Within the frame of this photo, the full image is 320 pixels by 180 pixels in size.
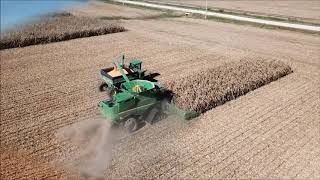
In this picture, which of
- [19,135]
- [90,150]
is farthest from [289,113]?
[19,135]

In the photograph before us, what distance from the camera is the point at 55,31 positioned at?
28141 mm

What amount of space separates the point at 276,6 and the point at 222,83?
34.3m

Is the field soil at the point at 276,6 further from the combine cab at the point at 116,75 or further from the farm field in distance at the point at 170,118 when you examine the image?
the combine cab at the point at 116,75

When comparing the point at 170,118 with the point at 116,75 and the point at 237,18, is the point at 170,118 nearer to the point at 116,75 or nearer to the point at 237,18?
the point at 116,75

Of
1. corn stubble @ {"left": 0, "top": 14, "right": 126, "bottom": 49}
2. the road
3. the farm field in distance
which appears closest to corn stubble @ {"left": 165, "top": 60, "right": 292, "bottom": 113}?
the farm field in distance

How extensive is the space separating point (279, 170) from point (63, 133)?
785cm

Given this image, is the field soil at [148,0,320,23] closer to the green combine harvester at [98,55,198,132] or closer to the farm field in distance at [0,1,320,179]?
the farm field in distance at [0,1,320,179]

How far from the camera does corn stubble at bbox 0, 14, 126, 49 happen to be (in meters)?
25.5

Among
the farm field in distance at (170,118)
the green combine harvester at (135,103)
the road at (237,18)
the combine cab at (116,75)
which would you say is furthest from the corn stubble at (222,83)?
the road at (237,18)

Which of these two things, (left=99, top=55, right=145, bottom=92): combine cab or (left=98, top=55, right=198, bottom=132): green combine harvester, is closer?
(left=98, top=55, right=198, bottom=132): green combine harvester

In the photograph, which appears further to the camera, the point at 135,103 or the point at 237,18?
the point at 237,18

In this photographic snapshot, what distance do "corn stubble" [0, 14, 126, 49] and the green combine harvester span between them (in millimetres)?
11576

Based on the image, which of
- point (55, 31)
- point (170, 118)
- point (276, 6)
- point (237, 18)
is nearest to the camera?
point (170, 118)

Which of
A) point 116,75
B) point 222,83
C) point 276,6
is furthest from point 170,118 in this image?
point 276,6
